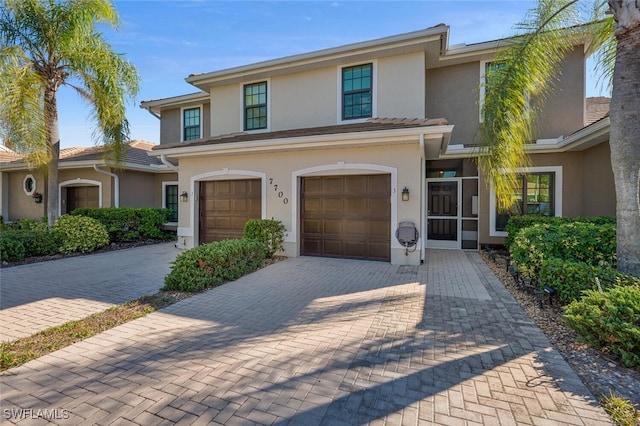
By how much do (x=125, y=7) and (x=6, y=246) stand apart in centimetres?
809

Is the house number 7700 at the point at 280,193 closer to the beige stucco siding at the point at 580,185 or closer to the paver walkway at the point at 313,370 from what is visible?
the paver walkway at the point at 313,370

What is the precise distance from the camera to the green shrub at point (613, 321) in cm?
319

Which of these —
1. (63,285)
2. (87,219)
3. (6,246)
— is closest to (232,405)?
(63,285)

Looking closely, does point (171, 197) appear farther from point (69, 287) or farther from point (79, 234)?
point (69, 287)

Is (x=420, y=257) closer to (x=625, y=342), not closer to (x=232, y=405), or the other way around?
(x=625, y=342)

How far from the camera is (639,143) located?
14.5ft

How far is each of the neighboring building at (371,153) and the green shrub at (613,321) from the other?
4.45 meters

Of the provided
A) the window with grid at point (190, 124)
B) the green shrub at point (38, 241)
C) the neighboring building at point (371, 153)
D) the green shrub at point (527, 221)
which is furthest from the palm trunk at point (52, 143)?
the green shrub at point (527, 221)

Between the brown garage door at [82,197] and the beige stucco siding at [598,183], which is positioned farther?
the brown garage door at [82,197]

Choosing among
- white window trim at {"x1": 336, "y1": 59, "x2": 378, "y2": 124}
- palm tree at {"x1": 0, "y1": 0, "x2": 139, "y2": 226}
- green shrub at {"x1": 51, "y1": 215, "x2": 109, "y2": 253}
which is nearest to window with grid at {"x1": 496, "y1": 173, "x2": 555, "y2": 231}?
white window trim at {"x1": 336, "y1": 59, "x2": 378, "y2": 124}


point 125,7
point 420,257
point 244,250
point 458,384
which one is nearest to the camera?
point 458,384

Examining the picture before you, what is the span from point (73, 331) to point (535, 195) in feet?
40.2

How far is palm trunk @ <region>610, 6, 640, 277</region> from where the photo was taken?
14.6 ft

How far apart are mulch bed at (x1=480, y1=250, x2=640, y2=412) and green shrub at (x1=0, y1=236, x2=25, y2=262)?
12186 mm
